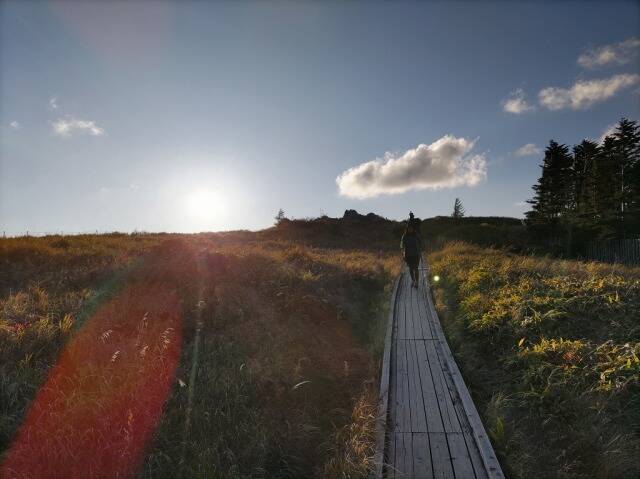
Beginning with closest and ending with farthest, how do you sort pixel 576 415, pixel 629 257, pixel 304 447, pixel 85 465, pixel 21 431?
pixel 85 465
pixel 21 431
pixel 304 447
pixel 576 415
pixel 629 257

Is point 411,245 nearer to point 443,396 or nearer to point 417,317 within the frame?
point 417,317

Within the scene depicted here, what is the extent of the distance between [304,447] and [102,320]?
16.9 feet

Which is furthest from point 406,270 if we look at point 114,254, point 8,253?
point 8,253

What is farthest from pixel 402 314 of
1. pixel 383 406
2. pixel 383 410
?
pixel 383 410

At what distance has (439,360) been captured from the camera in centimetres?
755

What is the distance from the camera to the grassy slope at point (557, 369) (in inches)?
176

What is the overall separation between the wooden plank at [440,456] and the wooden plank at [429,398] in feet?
0.59

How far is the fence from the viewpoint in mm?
27094

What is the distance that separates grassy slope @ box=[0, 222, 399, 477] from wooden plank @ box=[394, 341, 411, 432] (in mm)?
417

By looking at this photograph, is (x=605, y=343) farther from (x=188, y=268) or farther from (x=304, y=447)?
(x=188, y=268)

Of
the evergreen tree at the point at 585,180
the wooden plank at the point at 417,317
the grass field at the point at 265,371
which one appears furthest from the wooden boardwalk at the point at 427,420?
the evergreen tree at the point at 585,180

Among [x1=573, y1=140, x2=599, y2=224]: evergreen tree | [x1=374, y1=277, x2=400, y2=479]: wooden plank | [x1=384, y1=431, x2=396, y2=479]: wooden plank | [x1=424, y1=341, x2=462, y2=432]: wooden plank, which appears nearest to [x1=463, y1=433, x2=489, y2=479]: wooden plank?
[x1=424, y1=341, x2=462, y2=432]: wooden plank

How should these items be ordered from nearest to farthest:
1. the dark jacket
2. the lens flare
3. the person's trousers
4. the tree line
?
the lens flare → the dark jacket → the person's trousers → the tree line

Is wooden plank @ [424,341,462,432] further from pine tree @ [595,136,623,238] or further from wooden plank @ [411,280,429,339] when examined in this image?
pine tree @ [595,136,623,238]
